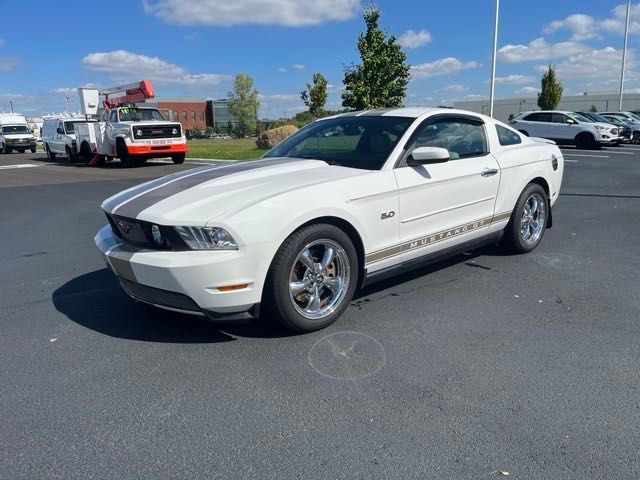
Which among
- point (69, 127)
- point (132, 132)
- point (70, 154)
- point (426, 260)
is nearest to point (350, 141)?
point (426, 260)

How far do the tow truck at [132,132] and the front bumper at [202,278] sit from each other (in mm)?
16115

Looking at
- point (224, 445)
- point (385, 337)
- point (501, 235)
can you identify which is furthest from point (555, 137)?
point (224, 445)

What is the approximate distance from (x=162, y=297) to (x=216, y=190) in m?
0.81

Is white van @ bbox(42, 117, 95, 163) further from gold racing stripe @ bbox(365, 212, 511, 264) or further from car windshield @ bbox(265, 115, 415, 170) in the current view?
gold racing stripe @ bbox(365, 212, 511, 264)

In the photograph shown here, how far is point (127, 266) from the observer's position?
11.2ft

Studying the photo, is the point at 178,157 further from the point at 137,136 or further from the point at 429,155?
the point at 429,155

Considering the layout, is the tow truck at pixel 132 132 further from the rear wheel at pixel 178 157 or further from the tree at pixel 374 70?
the tree at pixel 374 70

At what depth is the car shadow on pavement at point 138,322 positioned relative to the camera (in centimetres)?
367

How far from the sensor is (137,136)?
18.3 meters

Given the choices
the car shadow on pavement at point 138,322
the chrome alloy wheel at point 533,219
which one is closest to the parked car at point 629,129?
the chrome alloy wheel at point 533,219

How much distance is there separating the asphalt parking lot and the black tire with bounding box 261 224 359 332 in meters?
0.13

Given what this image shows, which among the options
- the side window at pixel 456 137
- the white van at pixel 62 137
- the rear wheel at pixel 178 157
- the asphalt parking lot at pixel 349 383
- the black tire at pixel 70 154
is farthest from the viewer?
the black tire at pixel 70 154

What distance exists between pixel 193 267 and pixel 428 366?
61.4 inches

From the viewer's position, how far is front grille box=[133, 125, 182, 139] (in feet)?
60.3
